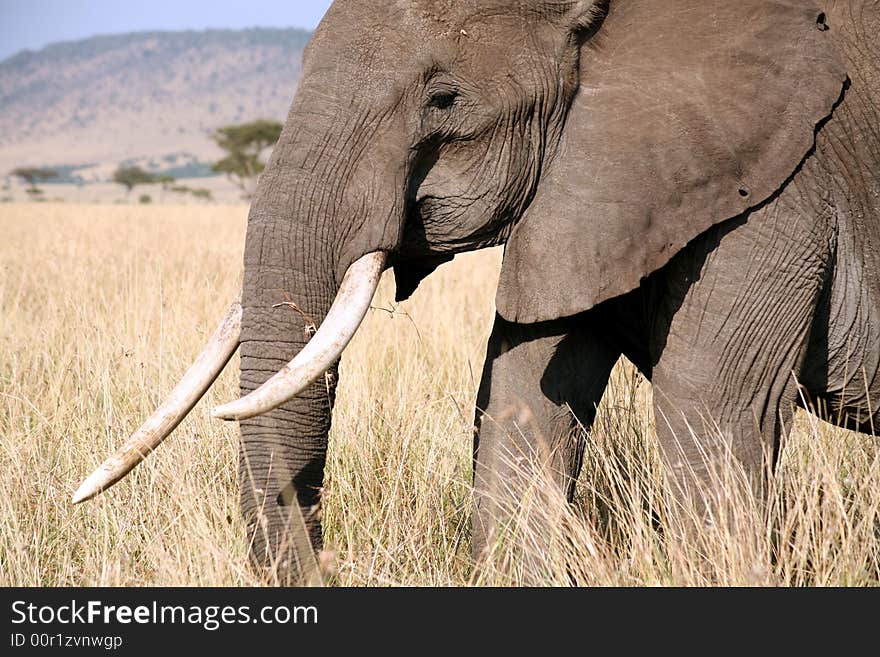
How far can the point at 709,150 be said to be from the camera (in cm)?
293

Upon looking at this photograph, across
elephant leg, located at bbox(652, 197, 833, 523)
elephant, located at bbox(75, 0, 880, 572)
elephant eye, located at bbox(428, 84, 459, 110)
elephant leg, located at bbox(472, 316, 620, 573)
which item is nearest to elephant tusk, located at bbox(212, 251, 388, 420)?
elephant, located at bbox(75, 0, 880, 572)

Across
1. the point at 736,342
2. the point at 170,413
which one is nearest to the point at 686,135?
the point at 736,342

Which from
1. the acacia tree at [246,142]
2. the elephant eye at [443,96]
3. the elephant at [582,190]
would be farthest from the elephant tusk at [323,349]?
the acacia tree at [246,142]

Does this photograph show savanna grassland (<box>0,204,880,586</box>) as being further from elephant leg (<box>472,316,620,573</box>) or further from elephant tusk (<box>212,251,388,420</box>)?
elephant tusk (<box>212,251,388,420</box>)

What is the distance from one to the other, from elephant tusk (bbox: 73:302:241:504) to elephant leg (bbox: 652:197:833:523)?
Result: 1.21 m

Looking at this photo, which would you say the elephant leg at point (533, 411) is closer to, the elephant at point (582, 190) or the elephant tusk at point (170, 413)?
the elephant at point (582, 190)

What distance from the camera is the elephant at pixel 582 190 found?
2824 millimetres

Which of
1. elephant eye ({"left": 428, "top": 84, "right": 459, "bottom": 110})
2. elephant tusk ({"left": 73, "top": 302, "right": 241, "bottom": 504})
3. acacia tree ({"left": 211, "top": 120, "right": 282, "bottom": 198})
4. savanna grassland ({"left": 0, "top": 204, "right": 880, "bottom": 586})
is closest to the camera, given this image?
elephant tusk ({"left": 73, "top": 302, "right": 241, "bottom": 504})

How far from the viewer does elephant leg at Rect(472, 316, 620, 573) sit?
3.38 m

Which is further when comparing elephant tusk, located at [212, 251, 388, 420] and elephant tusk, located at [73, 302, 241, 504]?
elephant tusk, located at [73, 302, 241, 504]

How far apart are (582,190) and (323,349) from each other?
2.81 ft

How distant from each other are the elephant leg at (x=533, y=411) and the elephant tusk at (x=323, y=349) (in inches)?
28.9
